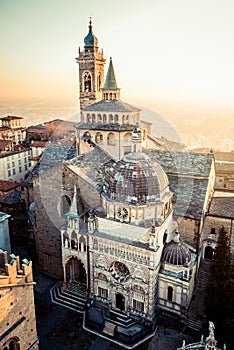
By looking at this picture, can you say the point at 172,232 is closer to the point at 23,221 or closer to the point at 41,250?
the point at 41,250

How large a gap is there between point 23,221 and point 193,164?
20817mm

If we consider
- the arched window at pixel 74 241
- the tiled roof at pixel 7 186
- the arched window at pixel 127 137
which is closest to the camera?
the arched window at pixel 74 241

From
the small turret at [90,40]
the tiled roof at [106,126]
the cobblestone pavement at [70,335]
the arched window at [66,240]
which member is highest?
the small turret at [90,40]

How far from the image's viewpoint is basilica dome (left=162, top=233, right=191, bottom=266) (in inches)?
875

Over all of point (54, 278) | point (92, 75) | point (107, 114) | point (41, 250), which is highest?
point (92, 75)

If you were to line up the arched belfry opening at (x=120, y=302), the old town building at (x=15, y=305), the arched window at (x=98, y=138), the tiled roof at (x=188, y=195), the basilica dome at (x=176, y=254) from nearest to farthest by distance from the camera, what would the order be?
the old town building at (x=15, y=305) → the basilica dome at (x=176, y=254) → the arched belfry opening at (x=120, y=302) → the tiled roof at (x=188, y=195) → the arched window at (x=98, y=138)

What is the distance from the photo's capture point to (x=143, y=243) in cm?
2152

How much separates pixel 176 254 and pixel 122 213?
5.33 m

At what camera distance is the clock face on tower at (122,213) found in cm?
2158

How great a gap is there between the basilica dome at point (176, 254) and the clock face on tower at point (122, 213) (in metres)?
4.53

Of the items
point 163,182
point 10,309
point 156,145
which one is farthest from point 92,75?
point 10,309

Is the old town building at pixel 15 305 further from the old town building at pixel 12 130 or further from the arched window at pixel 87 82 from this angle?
the old town building at pixel 12 130

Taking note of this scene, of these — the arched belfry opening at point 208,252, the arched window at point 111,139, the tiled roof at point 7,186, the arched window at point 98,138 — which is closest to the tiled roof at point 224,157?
the arched belfry opening at point 208,252

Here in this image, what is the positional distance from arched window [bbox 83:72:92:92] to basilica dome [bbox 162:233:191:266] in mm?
29846
